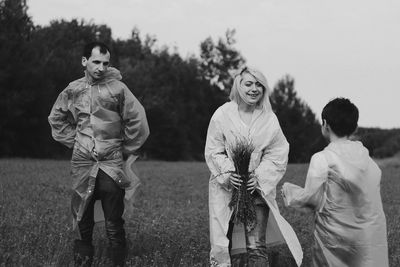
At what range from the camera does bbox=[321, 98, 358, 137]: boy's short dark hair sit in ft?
18.9

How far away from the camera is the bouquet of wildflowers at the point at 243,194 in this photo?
21.1 ft

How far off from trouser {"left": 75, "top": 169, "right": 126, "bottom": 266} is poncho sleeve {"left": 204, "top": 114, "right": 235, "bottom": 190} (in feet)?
3.43

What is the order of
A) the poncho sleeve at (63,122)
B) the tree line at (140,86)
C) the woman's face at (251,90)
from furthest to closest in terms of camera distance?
the tree line at (140,86), the poncho sleeve at (63,122), the woman's face at (251,90)

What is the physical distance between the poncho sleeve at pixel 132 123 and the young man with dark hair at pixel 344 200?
6.61ft

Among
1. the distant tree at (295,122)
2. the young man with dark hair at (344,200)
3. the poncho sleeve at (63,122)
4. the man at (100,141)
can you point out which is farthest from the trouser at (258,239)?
the distant tree at (295,122)

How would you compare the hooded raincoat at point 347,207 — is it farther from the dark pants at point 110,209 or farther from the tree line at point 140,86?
the tree line at point 140,86

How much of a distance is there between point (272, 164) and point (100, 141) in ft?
6.11

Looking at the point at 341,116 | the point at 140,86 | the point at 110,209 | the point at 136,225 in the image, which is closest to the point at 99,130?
the point at 110,209

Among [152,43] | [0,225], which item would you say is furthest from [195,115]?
[0,225]

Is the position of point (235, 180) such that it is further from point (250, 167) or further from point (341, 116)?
point (341, 116)

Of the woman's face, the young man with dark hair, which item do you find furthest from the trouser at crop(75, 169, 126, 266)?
the young man with dark hair

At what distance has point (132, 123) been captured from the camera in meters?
7.04

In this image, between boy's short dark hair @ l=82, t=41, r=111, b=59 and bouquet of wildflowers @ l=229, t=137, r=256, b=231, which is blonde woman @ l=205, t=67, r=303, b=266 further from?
boy's short dark hair @ l=82, t=41, r=111, b=59

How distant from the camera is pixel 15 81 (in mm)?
37906
